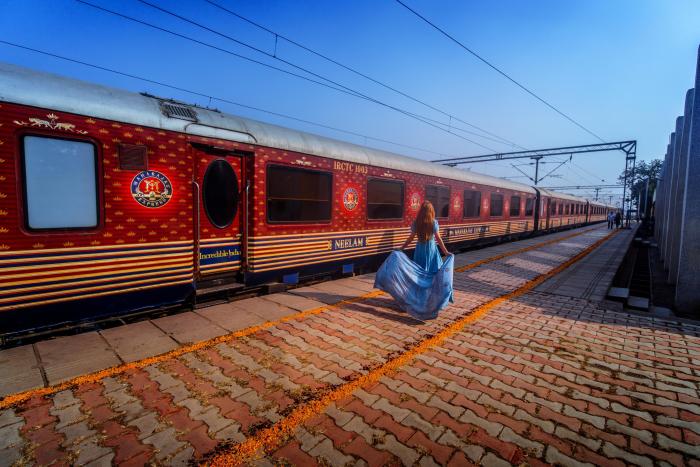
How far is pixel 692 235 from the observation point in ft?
18.5

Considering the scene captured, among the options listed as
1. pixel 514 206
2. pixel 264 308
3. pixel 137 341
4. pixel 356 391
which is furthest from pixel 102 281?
pixel 514 206

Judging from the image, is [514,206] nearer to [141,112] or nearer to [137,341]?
[141,112]

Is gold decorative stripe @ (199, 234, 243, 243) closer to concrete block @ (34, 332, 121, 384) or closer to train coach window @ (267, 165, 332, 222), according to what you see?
train coach window @ (267, 165, 332, 222)

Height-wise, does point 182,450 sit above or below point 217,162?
below

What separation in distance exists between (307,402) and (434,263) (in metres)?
3.17

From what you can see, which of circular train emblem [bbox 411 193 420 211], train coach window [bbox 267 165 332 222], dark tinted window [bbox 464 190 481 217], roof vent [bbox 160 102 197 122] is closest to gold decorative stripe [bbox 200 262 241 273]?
train coach window [bbox 267 165 332 222]

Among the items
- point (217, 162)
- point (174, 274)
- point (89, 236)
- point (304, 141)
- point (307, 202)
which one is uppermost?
point (304, 141)

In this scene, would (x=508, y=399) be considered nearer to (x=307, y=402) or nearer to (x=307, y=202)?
(x=307, y=402)

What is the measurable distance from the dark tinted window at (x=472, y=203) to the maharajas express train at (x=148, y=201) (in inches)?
221

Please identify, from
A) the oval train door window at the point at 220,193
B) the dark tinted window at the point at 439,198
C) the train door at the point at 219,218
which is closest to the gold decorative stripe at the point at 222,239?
the train door at the point at 219,218

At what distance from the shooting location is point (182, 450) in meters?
2.25

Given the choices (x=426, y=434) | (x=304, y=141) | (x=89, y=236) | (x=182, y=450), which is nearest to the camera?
(x=182, y=450)

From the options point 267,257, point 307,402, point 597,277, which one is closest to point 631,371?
point 307,402

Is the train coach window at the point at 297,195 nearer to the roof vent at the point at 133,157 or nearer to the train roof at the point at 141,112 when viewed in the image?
the train roof at the point at 141,112
